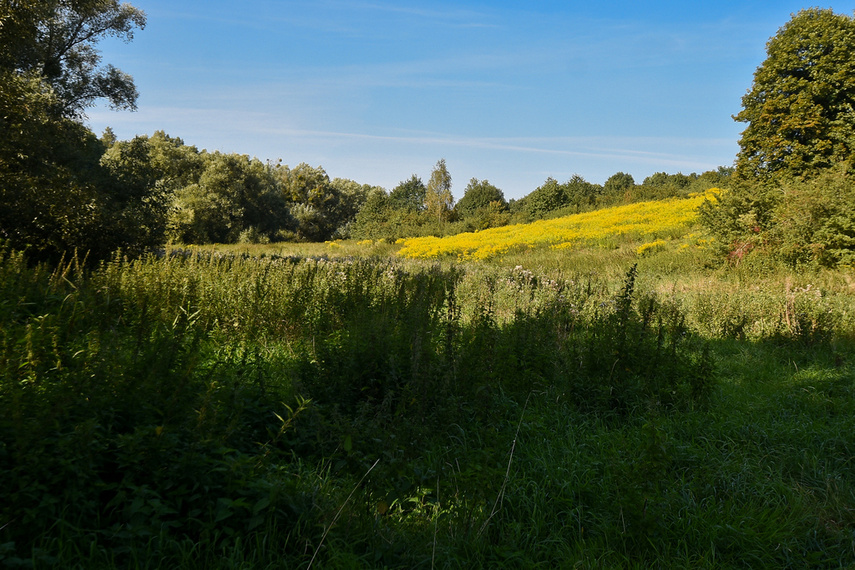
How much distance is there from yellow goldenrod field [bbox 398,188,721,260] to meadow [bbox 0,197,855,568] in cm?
1510

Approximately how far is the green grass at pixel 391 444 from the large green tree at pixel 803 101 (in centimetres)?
1598

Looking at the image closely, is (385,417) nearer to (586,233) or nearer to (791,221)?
(791,221)

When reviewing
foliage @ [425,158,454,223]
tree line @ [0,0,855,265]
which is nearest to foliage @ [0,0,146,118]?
tree line @ [0,0,855,265]

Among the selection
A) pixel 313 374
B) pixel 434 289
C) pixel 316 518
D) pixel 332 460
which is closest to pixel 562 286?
pixel 434 289

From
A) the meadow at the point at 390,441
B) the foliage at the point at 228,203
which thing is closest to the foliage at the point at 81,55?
the foliage at the point at 228,203

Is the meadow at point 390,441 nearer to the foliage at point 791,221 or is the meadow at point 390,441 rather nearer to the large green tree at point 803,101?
the foliage at point 791,221

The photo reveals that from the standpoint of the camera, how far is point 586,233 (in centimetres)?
2469

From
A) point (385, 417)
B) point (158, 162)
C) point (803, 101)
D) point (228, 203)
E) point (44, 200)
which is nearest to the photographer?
point (385, 417)

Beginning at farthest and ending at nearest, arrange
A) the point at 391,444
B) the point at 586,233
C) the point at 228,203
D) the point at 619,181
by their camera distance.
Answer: the point at 619,181
the point at 228,203
the point at 586,233
the point at 391,444

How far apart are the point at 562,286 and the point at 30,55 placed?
16.3 meters

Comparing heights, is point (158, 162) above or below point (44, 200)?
above

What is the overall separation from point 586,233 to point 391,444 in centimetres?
2338

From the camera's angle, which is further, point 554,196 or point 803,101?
point 554,196

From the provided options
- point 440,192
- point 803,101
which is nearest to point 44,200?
point 803,101
